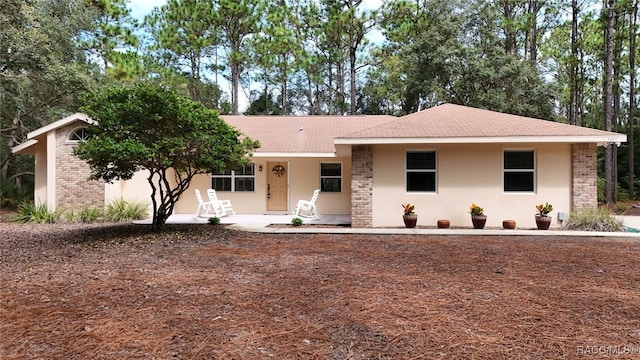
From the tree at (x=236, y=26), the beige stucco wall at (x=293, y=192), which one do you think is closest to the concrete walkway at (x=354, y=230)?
the beige stucco wall at (x=293, y=192)

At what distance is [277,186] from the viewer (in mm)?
13898

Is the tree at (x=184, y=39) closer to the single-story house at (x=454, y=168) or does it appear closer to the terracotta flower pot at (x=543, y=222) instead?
the single-story house at (x=454, y=168)

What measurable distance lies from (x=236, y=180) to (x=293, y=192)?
216 cm

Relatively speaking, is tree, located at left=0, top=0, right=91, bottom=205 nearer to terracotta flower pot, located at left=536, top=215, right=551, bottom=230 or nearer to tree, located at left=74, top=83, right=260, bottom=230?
tree, located at left=74, top=83, right=260, bottom=230

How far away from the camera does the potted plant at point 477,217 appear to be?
9883mm

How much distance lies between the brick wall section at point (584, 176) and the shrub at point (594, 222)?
20cm

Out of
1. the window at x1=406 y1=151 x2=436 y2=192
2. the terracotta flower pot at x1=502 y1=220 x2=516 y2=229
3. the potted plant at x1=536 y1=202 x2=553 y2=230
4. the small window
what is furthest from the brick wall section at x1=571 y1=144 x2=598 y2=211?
the small window

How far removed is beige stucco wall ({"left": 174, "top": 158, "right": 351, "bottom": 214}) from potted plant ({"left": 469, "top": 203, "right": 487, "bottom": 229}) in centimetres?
481

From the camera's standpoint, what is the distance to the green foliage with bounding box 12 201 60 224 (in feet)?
37.4

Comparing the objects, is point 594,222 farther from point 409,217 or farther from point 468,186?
point 409,217

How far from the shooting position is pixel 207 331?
3.34 m

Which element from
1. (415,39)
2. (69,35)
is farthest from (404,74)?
(69,35)

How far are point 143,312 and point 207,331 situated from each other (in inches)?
36.2

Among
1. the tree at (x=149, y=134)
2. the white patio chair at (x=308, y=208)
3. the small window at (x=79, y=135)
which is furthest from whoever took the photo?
the small window at (x=79, y=135)
